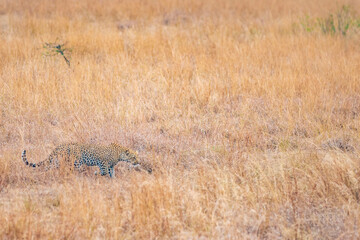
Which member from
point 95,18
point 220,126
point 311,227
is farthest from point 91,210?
point 95,18

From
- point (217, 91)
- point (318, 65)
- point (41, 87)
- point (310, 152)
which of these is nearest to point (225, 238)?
point (310, 152)

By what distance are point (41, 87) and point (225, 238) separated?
4460 mm

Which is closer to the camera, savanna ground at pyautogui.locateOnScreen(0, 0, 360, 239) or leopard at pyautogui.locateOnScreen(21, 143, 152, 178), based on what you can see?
savanna ground at pyautogui.locateOnScreen(0, 0, 360, 239)

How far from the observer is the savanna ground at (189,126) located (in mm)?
3566

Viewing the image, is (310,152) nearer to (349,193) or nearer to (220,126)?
(349,193)

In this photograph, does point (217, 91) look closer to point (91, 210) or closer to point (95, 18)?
point (91, 210)

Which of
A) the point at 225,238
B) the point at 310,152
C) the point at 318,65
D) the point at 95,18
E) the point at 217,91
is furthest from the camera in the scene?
the point at 95,18

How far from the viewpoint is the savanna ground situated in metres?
3.57

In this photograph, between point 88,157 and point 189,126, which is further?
point 189,126

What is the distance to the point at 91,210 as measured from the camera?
3.56 meters

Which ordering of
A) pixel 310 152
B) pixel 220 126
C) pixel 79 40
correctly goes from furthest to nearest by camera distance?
pixel 79 40
pixel 220 126
pixel 310 152

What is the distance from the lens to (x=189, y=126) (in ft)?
18.7

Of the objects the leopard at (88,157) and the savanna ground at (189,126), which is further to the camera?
the leopard at (88,157)

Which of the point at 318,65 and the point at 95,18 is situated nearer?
the point at 318,65
